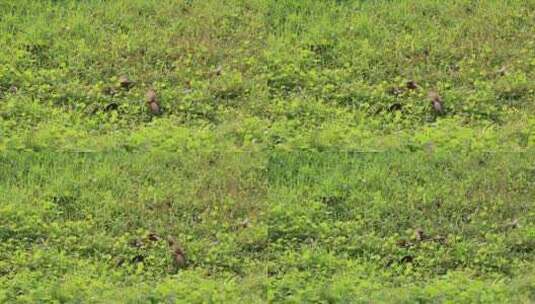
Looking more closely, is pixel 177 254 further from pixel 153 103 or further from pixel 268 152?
pixel 153 103

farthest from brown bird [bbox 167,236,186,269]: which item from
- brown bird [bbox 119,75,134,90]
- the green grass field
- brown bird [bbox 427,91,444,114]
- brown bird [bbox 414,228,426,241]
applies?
brown bird [bbox 427,91,444,114]

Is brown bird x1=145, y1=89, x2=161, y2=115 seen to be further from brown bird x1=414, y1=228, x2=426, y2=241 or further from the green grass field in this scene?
brown bird x1=414, y1=228, x2=426, y2=241

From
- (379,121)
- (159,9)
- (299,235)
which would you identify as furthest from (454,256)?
(159,9)

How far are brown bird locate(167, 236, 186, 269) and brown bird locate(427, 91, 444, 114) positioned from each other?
2.43 metres

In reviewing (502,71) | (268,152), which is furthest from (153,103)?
(502,71)

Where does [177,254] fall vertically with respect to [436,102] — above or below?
below

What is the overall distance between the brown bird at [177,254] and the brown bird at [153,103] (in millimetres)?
1539

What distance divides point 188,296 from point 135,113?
2.13 m

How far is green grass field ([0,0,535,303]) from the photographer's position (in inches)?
298

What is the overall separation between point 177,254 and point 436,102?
2526 mm

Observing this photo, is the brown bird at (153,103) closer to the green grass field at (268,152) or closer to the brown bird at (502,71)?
the green grass field at (268,152)

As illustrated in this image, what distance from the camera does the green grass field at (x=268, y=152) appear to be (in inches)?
298

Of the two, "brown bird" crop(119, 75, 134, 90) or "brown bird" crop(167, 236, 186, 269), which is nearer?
"brown bird" crop(167, 236, 186, 269)

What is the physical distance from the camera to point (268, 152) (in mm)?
8594
